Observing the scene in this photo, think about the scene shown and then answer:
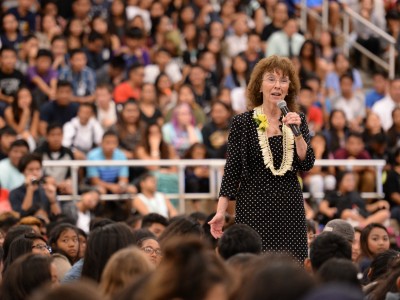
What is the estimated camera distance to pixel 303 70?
18.4 m

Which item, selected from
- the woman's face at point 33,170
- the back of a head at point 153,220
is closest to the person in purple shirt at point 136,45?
the woman's face at point 33,170

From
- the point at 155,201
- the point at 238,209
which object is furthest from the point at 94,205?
the point at 238,209

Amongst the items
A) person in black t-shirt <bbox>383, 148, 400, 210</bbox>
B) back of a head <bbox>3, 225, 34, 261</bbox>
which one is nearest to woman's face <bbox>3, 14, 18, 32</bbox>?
person in black t-shirt <bbox>383, 148, 400, 210</bbox>

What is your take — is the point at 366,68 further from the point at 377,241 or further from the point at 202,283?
the point at 202,283

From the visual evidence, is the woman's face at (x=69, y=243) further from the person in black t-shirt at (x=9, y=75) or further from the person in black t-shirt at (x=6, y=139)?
the person in black t-shirt at (x=9, y=75)

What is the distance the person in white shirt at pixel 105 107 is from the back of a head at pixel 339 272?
9.73 metres

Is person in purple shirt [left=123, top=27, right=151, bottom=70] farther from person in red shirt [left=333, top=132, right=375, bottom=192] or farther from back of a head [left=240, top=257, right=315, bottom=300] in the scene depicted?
back of a head [left=240, top=257, right=315, bottom=300]

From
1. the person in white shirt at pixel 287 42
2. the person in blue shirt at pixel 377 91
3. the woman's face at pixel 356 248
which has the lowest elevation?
the woman's face at pixel 356 248

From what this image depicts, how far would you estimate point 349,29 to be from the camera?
20.8m

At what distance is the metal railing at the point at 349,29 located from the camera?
19594 mm

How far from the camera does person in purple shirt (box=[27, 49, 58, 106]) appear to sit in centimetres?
1655

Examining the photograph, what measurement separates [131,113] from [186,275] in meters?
10.6

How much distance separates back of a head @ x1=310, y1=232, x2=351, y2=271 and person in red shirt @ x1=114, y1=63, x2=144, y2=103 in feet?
32.3

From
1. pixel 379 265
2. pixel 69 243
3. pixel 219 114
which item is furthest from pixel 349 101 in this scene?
pixel 379 265
